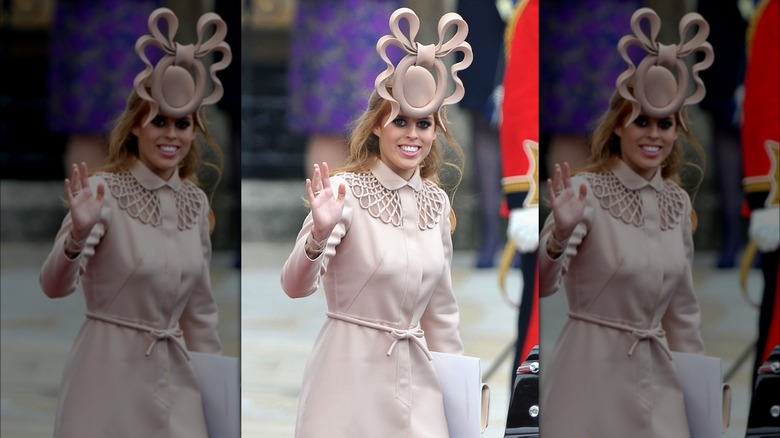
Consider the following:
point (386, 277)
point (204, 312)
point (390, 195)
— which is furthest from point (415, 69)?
point (204, 312)

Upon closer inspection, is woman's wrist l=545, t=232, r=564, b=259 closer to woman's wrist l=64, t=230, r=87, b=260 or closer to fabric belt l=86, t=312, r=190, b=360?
fabric belt l=86, t=312, r=190, b=360

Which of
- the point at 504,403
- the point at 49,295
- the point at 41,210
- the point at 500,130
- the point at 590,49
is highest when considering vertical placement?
the point at 590,49

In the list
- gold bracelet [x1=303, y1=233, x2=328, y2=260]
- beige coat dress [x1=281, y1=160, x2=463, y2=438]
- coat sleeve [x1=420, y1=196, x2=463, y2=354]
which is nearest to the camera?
gold bracelet [x1=303, y1=233, x2=328, y2=260]

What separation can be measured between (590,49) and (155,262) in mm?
1479

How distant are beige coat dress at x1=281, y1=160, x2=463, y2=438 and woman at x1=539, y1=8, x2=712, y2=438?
1.56 ft

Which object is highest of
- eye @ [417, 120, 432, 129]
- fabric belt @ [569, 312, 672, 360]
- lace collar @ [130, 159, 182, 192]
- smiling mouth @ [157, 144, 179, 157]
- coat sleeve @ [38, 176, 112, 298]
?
eye @ [417, 120, 432, 129]

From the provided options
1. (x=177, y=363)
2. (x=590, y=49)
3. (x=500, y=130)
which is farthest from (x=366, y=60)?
(x=177, y=363)

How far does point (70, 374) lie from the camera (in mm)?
3957

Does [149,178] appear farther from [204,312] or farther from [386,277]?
[386,277]

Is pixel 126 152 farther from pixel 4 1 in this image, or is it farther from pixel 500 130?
pixel 500 130

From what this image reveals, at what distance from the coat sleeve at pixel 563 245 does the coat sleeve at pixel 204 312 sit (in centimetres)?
102

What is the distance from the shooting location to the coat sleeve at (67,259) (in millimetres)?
3879

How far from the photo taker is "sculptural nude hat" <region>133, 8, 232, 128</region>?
3865mm

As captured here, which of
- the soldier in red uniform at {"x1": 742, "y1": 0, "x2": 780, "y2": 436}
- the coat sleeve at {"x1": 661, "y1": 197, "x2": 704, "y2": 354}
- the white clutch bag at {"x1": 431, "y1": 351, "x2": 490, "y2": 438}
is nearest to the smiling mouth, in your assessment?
the white clutch bag at {"x1": 431, "y1": 351, "x2": 490, "y2": 438}
